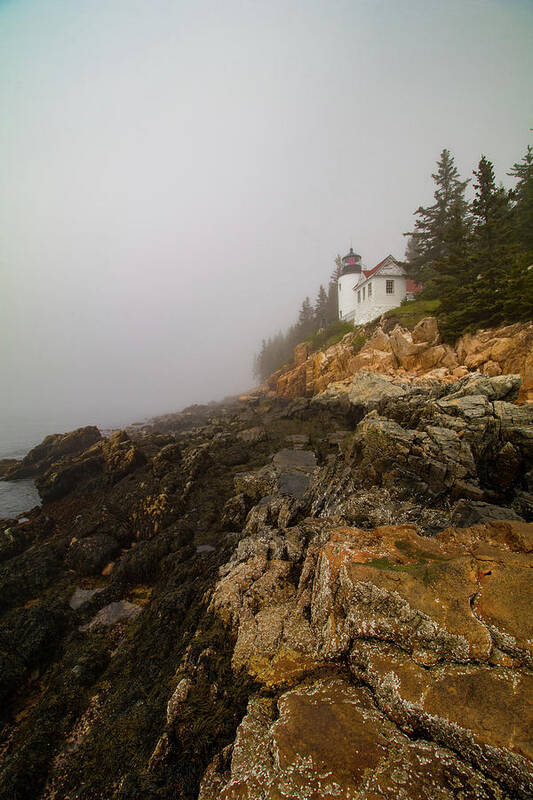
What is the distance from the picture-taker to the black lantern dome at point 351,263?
164 feet

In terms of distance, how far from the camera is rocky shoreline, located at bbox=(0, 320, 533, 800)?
3811 mm

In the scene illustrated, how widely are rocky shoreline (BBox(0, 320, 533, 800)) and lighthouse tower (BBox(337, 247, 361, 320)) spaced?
37.2 m

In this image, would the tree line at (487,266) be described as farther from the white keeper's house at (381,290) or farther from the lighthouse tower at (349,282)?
the lighthouse tower at (349,282)

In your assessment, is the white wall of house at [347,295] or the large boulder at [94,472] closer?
the large boulder at [94,472]

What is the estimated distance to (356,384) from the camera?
21.8 metres

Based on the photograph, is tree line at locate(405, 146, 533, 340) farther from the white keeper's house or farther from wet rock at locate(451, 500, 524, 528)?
wet rock at locate(451, 500, 524, 528)

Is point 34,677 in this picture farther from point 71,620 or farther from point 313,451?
point 313,451

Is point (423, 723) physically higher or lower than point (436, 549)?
lower

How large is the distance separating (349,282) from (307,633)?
5192 cm

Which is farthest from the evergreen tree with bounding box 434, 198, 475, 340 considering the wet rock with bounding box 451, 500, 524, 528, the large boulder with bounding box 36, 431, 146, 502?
the large boulder with bounding box 36, 431, 146, 502

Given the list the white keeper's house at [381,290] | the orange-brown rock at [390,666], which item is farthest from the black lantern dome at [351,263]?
the orange-brown rock at [390,666]

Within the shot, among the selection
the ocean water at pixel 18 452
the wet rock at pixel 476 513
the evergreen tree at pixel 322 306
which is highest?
the evergreen tree at pixel 322 306

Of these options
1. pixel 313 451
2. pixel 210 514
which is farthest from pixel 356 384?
pixel 210 514

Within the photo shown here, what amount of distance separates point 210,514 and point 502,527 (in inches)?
469
